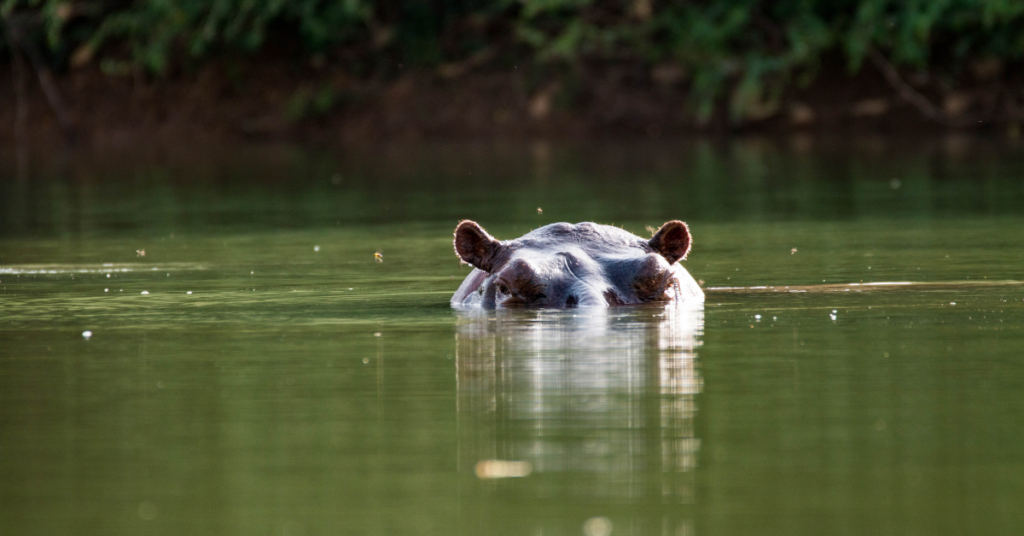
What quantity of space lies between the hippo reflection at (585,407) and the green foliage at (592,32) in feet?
69.8

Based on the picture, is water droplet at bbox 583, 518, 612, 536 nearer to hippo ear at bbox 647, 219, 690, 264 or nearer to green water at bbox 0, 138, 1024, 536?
green water at bbox 0, 138, 1024, 536

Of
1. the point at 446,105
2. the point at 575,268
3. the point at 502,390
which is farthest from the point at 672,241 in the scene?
the point at 446,105

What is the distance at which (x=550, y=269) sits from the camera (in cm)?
907

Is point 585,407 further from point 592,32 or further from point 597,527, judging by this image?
point 592,32

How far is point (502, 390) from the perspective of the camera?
6.34 metres

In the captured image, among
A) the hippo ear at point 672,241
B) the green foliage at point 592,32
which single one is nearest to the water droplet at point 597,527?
the hippo ear at point 672,241

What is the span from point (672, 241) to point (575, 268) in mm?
693

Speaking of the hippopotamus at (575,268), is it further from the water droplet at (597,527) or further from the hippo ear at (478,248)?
the water droplet at (597,527)

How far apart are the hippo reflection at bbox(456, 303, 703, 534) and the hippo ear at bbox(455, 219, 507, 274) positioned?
830 mm

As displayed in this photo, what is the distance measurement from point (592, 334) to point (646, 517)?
3404mm

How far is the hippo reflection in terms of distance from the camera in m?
4.69

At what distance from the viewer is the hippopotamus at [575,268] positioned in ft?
29.3

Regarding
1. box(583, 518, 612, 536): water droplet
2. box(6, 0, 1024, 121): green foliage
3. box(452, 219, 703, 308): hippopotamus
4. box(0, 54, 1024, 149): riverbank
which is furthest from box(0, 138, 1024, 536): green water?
box(0, 54, 1024, 149): riverbank

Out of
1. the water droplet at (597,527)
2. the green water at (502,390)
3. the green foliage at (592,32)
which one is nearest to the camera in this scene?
the water droplet at (597,527)
